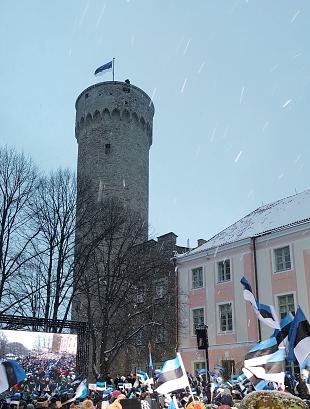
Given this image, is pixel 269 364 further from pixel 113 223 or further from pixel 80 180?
pixel 80 180

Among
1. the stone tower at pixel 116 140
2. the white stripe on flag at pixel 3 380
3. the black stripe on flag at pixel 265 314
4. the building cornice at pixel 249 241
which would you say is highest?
the stone tower at pixel 116 140

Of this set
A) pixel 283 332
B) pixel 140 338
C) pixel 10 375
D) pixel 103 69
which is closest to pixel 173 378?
pixel 283 332

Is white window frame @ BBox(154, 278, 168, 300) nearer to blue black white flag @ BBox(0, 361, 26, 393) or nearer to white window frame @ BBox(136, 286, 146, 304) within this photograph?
white window frame @ BBox(136, 286, 146, 304)

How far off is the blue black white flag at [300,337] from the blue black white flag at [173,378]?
2.32 metres

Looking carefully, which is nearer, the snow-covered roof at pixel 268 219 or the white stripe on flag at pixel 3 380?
the white stripe on flag at pixel 3 380

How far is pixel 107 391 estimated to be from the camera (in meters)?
16.5

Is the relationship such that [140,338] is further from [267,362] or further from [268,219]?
[267,362]

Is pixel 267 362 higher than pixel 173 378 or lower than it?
higher

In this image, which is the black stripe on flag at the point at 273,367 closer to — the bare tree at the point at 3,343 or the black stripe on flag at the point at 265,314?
the black stripe on flag at the point at 265,314

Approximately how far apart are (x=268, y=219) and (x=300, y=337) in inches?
875

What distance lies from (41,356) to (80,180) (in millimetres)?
15972

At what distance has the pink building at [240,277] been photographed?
1088 inches

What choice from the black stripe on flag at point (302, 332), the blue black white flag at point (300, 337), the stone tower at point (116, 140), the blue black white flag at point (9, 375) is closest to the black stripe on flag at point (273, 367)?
the blue black white flag at point (300, 337)

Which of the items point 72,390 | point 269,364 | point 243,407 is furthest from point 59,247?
point 243,407
